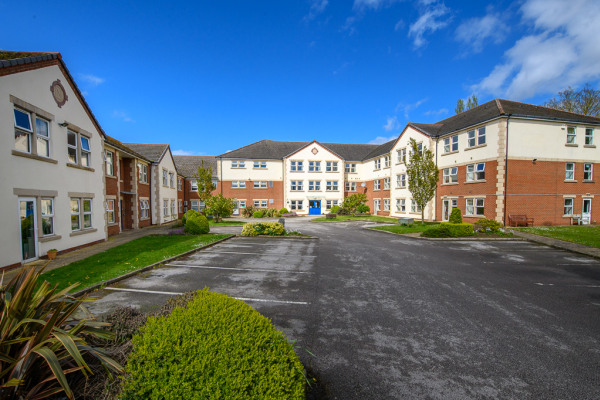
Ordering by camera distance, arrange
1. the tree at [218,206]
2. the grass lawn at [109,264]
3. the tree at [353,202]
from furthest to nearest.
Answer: the tree at [353,202] < the tree at [218,206] < the grass lawn at [109,264]

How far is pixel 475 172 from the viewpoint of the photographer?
77.9ft

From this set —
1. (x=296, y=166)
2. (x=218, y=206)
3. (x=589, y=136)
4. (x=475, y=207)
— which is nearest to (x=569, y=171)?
(x=589, y=136)

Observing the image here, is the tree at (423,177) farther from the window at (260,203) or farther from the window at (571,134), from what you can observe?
the window at (260,203)

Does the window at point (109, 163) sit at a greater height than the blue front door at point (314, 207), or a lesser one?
greater

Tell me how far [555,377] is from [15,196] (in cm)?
1517

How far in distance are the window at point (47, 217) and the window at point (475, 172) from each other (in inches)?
1168

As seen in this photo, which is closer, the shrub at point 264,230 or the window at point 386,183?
the shrub at point 264,230

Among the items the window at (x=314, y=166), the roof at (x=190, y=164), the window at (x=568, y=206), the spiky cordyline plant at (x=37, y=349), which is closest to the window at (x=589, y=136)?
the window at (x=568, y=206)

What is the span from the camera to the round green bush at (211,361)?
2.16 m

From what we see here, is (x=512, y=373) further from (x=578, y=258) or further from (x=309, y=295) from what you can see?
(x=578, y=258)

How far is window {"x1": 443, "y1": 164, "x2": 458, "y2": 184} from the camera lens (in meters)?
25.8

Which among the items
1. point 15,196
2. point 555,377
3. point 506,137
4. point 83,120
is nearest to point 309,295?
point 555,377

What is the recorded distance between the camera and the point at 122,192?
20.7m

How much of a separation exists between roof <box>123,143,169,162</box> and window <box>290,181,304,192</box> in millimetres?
18422
